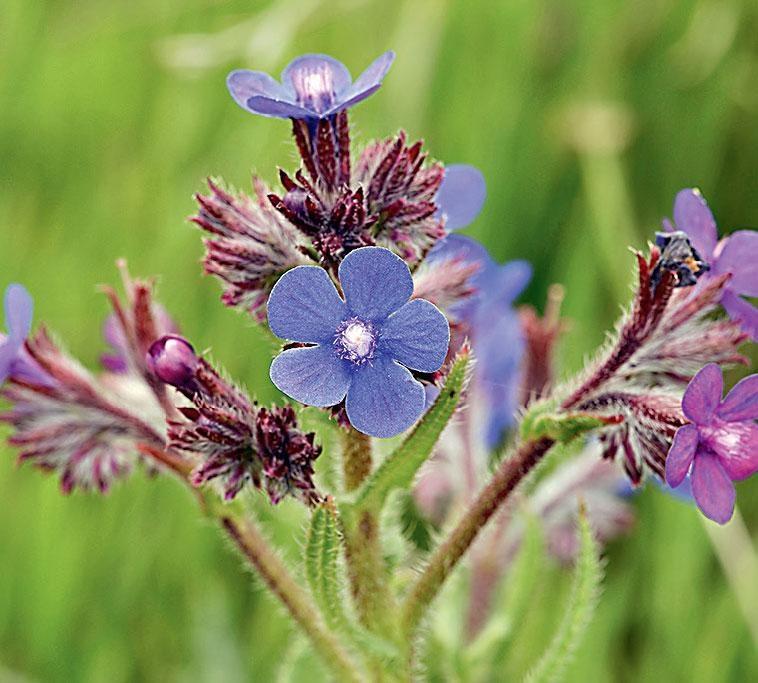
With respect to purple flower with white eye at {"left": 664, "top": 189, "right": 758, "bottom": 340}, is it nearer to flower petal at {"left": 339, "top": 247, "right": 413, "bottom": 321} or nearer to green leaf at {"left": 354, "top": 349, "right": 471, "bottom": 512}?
green leaf at {"left": 354, "top": 349, "right": 471, "bottom": 512}

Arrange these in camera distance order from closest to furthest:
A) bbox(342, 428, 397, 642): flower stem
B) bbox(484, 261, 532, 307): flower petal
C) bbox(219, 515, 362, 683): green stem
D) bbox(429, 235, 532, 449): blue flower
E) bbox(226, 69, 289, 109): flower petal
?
1. bbox(226, 69, 289, 109): flower petal
2. bbox(342, 428, 397, 642): flower stem
3. bbox(219, 515, 362, 683): green stem
4. bbox(429, 235, 532, 449): blue flower
5. bbox(484, 261, 532, 307): flower petal

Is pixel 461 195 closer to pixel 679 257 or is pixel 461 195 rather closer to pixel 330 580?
pixel 679 257

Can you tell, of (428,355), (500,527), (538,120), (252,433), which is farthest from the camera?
(538,120)

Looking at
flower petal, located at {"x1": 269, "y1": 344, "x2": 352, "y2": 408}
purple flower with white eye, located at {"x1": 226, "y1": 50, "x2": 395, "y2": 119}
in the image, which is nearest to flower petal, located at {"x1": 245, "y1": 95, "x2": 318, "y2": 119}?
purple flower with white eye, located at {"x1": 226, "y1": 50, "x2": 395, "y2": 119}

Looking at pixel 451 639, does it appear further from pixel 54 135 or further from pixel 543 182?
pixel 54 135

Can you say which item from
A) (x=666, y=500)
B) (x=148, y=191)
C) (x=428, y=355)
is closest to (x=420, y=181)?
(x=428, y=355)

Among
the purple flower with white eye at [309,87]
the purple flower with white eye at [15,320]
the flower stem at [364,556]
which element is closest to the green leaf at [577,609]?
the flower stem at [364,556]
